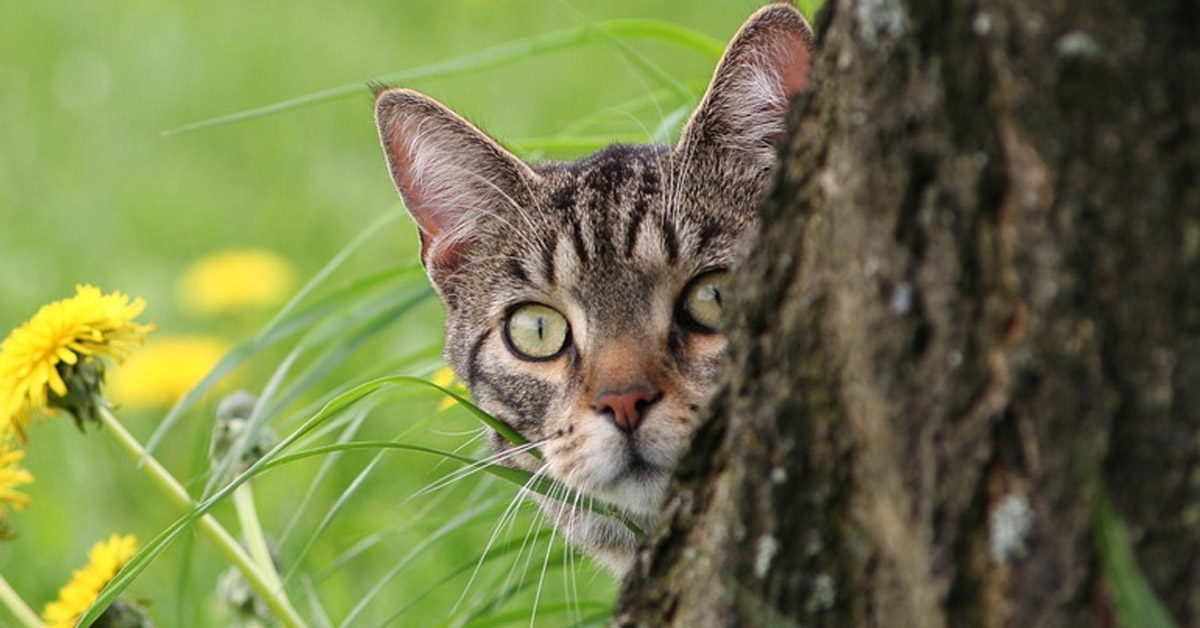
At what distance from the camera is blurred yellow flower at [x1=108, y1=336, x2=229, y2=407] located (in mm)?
3736

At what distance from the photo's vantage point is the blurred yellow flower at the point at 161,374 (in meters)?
3.74

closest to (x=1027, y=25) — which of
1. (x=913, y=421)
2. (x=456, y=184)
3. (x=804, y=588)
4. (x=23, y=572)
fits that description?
(x=913, y=421)

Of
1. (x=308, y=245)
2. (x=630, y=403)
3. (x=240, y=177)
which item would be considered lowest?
(x=308, y=245)

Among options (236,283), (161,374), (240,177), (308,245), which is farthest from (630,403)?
(240,177)

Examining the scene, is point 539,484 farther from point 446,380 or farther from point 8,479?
point 8,479

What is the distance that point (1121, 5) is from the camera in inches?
41.4

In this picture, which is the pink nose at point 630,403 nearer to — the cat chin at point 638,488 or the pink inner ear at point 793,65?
the cat chin at point 638,488

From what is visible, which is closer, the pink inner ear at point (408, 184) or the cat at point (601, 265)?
the cat at point (601, 265)

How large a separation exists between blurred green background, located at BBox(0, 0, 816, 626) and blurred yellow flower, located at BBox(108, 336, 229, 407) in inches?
3.4

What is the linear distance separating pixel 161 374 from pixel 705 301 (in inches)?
80.7

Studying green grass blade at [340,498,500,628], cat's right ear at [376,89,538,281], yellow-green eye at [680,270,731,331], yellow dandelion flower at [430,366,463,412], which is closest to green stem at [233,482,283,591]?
green grass blade at [340,498,500,628]

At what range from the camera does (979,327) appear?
1.11 metres

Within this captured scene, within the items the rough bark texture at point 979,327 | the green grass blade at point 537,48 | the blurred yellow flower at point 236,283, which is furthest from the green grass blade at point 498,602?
the blurred yellow flower at point 236,283

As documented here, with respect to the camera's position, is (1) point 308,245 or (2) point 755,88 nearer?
(2) point 755,88
